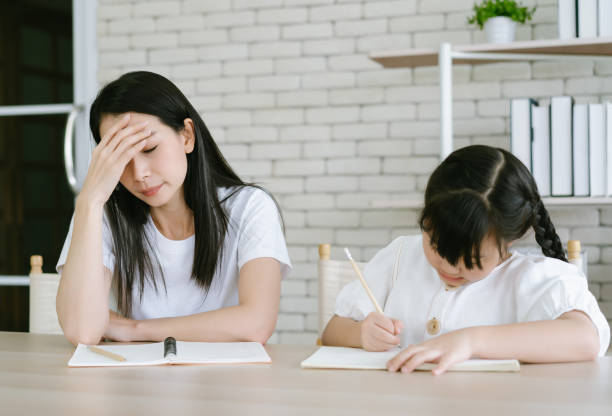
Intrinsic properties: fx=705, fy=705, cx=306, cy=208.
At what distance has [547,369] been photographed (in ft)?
3.60

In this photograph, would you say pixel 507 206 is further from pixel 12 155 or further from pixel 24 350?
pixel 12 155

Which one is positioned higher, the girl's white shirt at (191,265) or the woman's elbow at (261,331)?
the girl's white shirt at (191,265)

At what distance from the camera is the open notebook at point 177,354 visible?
1171 millimetres

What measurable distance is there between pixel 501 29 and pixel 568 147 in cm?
48

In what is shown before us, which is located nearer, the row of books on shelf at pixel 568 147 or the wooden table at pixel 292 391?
the wooden table at pixel 292 391

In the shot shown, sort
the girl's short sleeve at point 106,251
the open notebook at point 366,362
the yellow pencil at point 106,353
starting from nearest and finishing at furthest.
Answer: the open notebook at point 366,362, the yellow pencil at point 106,353, the girl's short sleeve at point 106,251

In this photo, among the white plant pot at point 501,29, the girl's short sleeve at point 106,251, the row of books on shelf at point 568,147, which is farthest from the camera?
the white plant pot at point 501,29

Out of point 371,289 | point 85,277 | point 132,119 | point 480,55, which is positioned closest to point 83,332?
point 85,277

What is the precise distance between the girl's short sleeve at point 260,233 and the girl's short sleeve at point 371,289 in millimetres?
188

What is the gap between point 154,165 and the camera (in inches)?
61.7

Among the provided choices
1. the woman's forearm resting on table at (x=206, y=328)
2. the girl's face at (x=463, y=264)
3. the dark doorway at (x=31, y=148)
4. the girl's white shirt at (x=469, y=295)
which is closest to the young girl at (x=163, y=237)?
the woman's forearm resting on table at (x=206, y=328)

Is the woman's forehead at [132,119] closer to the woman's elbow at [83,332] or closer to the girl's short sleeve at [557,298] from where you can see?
the woman's elbow at [83,332]

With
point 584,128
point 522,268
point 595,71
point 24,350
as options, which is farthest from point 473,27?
point 24,350

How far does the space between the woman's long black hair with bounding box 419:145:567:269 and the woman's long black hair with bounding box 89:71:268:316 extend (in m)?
0.58
